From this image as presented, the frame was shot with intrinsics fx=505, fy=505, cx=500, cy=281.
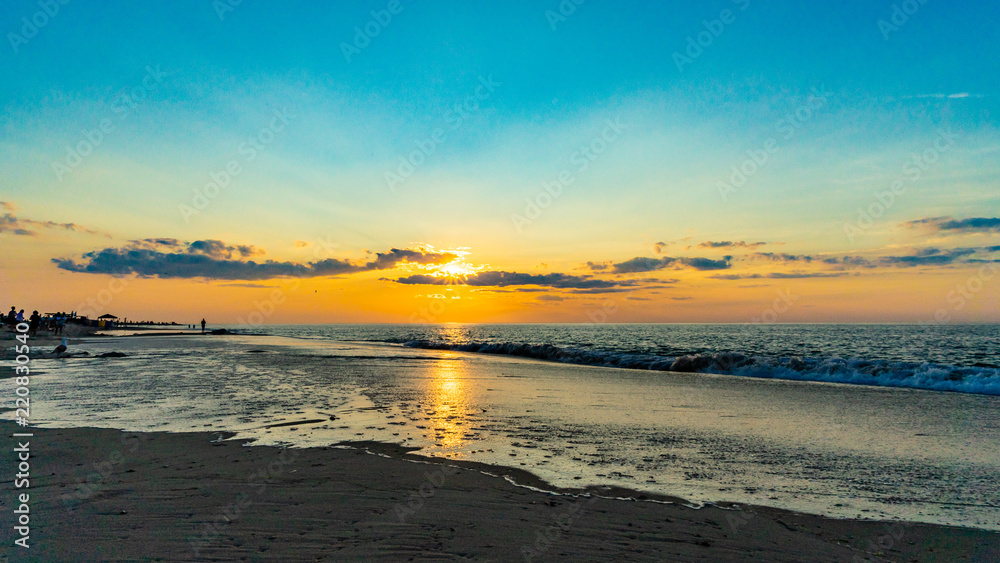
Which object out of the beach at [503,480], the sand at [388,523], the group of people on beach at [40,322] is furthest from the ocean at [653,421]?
the group of people on beach at [40,322]

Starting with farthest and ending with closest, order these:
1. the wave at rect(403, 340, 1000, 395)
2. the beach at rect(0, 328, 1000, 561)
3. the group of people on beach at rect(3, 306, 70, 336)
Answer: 1. the group of people on beach at rect(3, 306, 70, 336)
2. the wave at rect(403, 340, 1000, 395)
3. the beach at rect(0, 328, 1000, 561)

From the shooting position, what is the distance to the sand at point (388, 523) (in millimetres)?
5070

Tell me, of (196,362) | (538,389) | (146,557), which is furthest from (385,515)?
(196,362)

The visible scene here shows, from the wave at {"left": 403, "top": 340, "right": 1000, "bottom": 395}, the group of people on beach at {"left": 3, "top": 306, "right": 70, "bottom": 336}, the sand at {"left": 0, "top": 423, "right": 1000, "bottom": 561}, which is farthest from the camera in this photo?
the group of people on beach at {"left": 3, "top": 306, "right": 70, "bottom": 336}

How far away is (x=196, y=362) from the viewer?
1120 inches

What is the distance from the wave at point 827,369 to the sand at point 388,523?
19835mm

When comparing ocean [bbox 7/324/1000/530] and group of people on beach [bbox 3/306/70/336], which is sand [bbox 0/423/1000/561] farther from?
group of people on beach [bbox 3/306/70/336]

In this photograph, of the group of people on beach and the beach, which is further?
the group of people on beach

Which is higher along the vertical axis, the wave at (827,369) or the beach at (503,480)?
the beach at (503,480)

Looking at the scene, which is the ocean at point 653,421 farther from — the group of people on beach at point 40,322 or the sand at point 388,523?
the group of people on beach at point 40,322

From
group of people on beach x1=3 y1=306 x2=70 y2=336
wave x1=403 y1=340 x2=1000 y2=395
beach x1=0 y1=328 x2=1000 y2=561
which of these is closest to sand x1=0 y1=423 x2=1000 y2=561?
beach x1=0 y1=328 x2=1000 y2=561

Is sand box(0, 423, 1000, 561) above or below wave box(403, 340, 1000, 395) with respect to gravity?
above

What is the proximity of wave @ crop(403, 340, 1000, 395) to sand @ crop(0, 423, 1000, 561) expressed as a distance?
65.1 feet

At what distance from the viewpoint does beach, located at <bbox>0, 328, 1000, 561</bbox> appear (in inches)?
209
